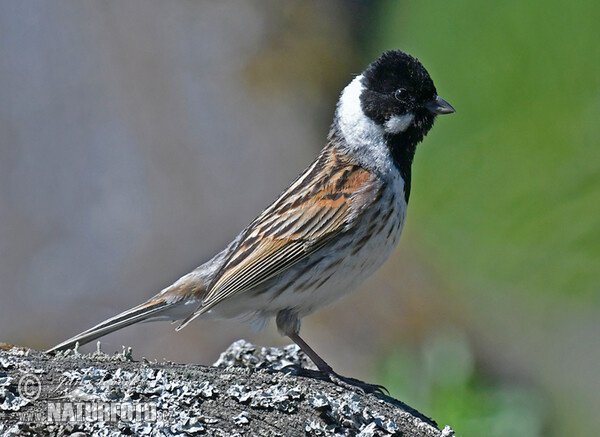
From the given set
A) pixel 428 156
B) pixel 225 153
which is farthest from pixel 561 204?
pixel 225 153

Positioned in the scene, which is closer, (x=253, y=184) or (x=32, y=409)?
(x=32, y=409)

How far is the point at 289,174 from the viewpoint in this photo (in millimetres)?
6387

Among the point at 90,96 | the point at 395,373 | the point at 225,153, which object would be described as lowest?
the point at 395,373

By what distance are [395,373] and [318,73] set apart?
3.02 meters

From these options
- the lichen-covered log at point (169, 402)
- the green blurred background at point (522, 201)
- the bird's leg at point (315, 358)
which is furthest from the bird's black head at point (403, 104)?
the green blurred background at point (522, 201)

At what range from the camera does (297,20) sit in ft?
23.5

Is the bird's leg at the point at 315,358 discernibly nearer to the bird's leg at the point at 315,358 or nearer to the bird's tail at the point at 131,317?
the bird's leg at the point at 315,358

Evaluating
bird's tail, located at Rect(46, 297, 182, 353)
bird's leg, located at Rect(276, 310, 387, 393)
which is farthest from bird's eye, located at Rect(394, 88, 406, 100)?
bird's tail, located at Rect(46, 297, 182, 353)

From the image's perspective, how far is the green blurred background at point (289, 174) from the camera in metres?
5.82

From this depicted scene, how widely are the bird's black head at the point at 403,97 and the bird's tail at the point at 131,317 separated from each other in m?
1.21

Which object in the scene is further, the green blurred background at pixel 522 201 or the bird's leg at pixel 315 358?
the green blurred background at pixel 522 201

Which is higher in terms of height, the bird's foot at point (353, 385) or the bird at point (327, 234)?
the bird at point (327, 234)

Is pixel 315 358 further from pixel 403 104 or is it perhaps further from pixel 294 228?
pixel 403 104

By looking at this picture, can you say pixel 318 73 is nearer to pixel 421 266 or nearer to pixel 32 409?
pixel 421 266
